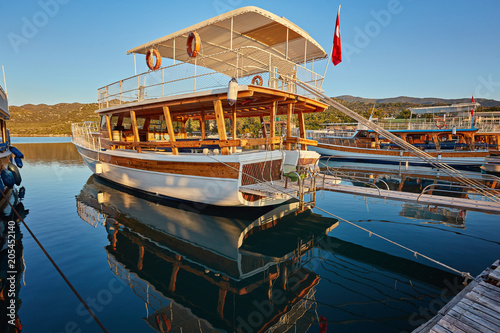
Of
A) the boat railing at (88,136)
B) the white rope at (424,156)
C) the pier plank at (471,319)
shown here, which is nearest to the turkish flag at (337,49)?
the white rope at (424,156)

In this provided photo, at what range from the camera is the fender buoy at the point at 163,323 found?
4035 millimetres

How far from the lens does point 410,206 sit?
11742 millimetres

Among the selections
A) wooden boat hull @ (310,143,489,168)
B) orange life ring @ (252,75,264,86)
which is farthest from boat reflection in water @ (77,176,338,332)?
wooden boat hull @ (310,143,489,168)

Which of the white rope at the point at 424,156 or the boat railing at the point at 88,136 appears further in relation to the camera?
the boat railing at the point at 88,136

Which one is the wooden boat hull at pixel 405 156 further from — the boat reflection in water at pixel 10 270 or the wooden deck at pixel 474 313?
the boat reflection in water at pixel 10 270

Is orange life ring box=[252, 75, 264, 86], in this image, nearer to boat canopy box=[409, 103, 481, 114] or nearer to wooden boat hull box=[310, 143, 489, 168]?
wooden boat hull box=[310, 143, 489, 168]

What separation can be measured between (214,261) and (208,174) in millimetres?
3214

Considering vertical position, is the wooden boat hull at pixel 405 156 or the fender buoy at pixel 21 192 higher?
the wooden boat hull at pixel 405 156

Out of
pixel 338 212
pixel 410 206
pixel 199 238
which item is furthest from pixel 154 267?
pixel 410 206

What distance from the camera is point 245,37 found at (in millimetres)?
9906

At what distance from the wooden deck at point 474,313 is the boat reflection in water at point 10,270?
619 centimetres

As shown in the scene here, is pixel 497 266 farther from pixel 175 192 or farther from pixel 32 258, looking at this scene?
pixel 32 258

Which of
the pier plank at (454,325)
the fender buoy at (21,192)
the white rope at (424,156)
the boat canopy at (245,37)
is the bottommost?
the fender buoy at (21,192)

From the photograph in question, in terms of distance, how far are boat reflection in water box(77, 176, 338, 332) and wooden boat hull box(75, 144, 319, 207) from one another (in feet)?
3.00
